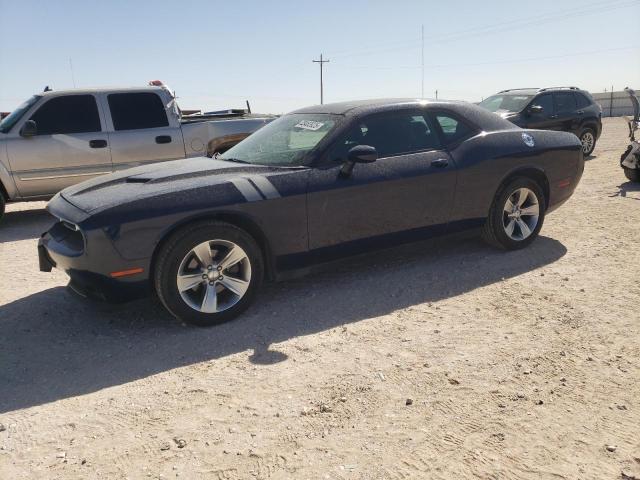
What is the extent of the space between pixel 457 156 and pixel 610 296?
1714 millimetres

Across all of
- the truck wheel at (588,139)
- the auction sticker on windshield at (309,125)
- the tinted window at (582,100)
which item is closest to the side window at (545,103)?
the tinted window at (582,100)

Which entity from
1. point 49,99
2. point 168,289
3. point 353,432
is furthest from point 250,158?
point 49,99

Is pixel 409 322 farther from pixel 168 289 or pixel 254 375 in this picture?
pixel 168 289

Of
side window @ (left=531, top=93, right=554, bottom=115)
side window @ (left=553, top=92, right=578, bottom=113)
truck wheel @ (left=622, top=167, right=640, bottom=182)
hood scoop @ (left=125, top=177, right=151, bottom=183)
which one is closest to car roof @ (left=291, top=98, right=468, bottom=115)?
hood scoop @ (left=125, top=177, right=151, bottom=183)

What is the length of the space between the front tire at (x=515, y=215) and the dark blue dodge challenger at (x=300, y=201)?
13 millimetres

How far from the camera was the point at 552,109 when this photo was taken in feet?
39.0

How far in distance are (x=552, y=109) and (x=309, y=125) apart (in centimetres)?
908

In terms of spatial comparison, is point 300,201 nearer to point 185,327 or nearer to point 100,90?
point 185,327

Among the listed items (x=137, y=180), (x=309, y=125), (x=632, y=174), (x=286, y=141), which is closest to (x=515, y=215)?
(x=309, y=125)

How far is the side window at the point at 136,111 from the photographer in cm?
809

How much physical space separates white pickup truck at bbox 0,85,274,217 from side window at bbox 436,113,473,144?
405 cm

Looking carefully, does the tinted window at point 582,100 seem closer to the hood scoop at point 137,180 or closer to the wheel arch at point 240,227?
the wheel arch at point 240,227

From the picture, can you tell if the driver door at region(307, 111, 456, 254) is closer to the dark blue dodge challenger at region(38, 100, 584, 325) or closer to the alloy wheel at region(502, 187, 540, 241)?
the dark blue dodge challenger at region(38, 100, 584, 325)

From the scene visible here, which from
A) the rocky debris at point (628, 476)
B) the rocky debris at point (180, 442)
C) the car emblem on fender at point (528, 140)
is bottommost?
the rocky debris at point (628, 476)
